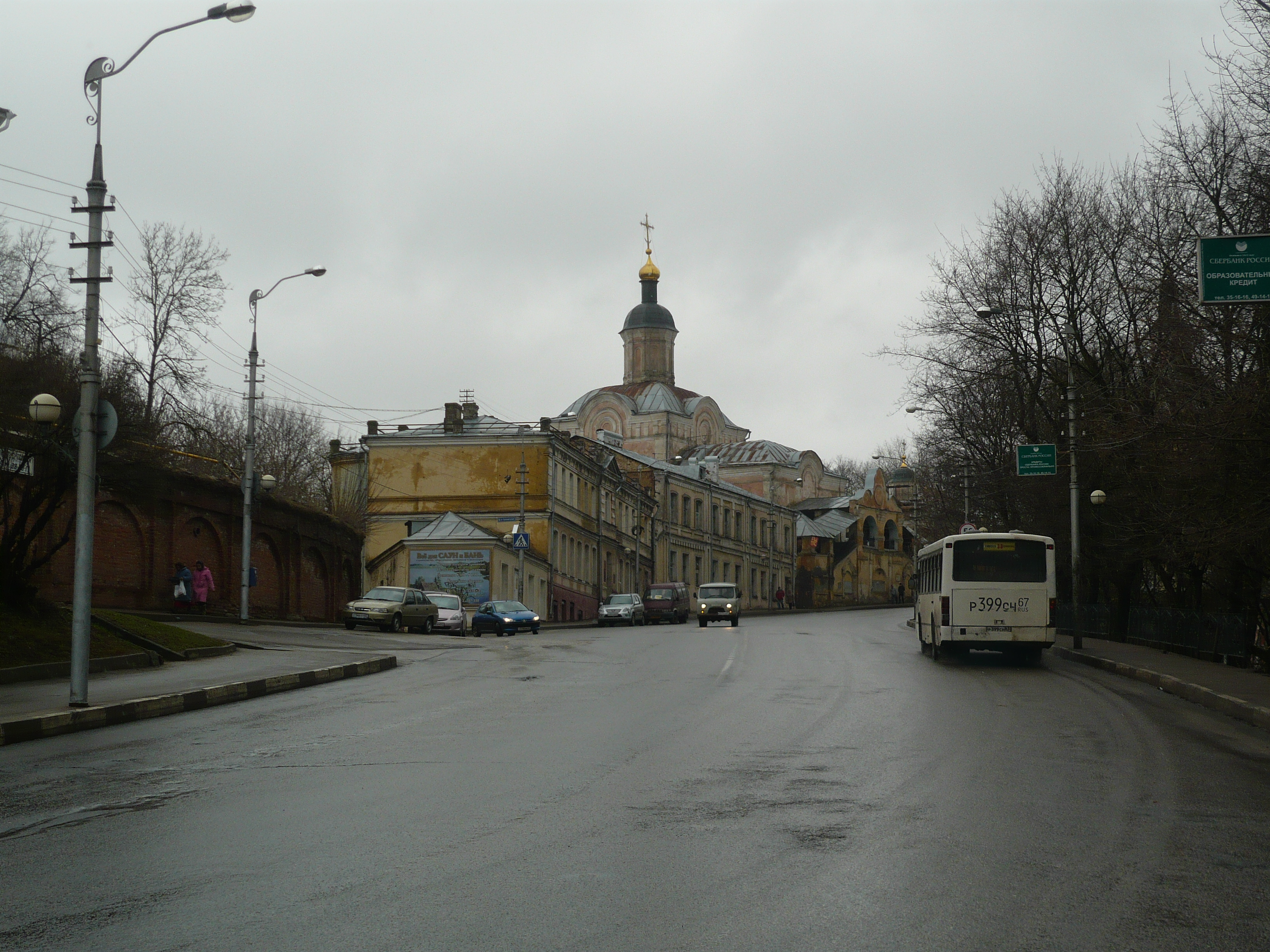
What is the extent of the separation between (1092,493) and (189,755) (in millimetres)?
26544

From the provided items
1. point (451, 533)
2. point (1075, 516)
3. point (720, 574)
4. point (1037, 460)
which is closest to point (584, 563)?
point (451, 533)

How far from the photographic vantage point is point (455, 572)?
2160 inches

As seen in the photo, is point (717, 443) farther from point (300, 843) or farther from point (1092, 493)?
point (300, 843)

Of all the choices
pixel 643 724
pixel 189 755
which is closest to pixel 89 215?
pixel 189 755

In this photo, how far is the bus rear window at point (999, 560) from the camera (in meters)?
25.3

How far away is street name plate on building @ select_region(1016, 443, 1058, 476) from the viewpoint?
3234 centimetres

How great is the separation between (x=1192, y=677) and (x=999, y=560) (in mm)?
4785

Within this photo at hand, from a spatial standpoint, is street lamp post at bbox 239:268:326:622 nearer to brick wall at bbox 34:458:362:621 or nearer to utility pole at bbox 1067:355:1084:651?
brick wall at bbox 34:458:362:621

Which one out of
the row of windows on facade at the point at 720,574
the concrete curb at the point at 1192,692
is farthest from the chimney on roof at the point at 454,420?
the concrete curb at the point at 1192,692

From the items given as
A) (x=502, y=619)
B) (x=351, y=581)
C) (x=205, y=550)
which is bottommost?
(x=502, y=619)

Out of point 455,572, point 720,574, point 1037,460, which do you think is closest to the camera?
point 1037,460

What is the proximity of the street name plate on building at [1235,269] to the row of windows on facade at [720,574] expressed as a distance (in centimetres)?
6762

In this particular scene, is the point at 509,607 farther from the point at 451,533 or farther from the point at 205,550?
the point at 205,550

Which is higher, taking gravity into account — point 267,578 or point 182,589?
point 267,578
